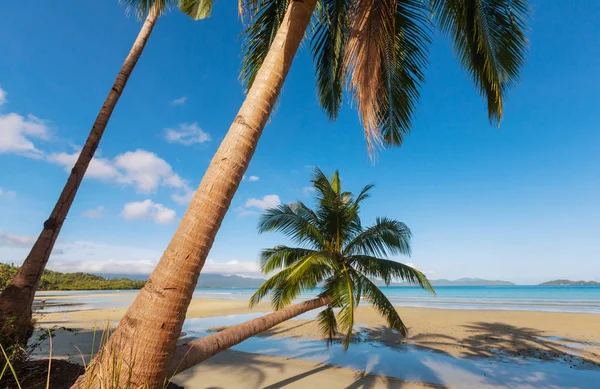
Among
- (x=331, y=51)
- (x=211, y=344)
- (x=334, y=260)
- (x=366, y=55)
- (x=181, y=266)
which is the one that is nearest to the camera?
(x=181, y=266)

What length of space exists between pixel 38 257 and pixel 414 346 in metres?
11.5

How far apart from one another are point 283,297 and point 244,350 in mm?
4480

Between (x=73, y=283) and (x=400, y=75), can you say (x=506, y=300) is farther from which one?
(x=73, y=283)

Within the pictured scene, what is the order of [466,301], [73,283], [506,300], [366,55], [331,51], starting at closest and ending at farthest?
[366,55] < [331,51] < [466,301] < [506,300] < [73,283]

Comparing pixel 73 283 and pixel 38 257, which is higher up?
pixel 38 257

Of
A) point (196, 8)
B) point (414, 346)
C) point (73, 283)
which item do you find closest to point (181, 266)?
point (196, 8)

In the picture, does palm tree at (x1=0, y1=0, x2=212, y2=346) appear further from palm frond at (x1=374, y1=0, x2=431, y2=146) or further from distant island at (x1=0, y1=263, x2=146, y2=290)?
distant island at (x1=0, y1=263, x2=146, y2=290)

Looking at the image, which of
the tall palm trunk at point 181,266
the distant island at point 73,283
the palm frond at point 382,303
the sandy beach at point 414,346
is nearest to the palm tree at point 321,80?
the tall palm trunk at point 181,266

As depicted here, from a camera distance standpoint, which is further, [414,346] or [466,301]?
[466,301]

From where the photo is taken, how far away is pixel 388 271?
8.20 metres

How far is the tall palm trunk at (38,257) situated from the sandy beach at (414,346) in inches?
42.6

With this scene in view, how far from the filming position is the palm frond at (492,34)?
15.9 ft

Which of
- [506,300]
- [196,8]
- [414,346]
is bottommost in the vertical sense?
[414,346]

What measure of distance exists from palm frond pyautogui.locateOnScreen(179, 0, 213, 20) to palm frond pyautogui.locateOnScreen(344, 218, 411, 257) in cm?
734
